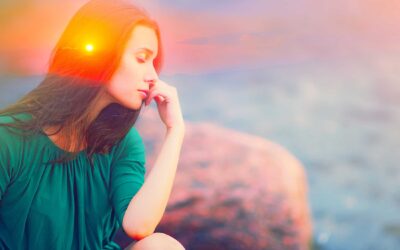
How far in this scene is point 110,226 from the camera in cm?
150

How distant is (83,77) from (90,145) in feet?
0.63

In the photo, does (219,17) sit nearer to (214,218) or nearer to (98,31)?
(98,31)

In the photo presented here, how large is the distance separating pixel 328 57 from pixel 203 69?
391 mm

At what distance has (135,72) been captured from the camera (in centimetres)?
144

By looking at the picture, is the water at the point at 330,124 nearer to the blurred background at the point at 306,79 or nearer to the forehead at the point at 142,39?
the blurred background at the point at 306,79

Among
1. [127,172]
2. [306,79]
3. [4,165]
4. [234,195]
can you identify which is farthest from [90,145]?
[306,79]

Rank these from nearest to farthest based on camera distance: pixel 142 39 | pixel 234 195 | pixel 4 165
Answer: pixel 4 165, pixel 142 39, pixel 234 195

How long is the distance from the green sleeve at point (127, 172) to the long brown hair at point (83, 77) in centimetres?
6

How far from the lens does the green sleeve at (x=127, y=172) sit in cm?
142

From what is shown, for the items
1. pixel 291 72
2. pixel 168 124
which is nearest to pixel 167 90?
pixel 168 124

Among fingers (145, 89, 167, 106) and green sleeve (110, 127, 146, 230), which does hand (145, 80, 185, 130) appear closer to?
fingers (145, 89, 167, 106)

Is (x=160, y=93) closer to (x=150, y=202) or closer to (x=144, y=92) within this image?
(x=144, y=92)

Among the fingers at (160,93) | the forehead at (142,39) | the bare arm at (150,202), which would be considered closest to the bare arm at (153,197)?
the bare arm at (150,202)

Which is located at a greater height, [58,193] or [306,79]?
[306,79]
